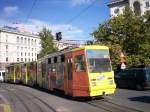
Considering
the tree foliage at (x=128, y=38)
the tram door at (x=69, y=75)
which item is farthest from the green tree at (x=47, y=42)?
the tram door at (x=69, y=75)

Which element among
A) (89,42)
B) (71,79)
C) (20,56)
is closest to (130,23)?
(89,42)

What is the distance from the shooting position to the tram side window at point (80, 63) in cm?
1739

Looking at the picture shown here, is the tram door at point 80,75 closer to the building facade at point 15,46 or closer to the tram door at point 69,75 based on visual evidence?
the tram door at point 69,75

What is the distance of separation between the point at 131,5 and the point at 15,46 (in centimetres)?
4353

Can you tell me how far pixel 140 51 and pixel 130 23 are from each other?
3.68 m

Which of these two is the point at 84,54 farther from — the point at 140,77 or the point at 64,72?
the point at 140,77

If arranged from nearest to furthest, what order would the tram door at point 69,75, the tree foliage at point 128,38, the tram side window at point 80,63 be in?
1. the tram side window at point 80,63
2. the tram door at point 69,75
3. the tree foliage at point 128,38

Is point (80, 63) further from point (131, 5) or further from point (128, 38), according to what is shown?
point (131, 5)

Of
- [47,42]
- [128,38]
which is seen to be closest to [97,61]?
[128,38]

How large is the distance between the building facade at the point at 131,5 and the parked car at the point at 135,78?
44.8 metres

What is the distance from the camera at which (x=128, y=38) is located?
37.2m

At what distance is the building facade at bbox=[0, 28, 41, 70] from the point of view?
323 feet

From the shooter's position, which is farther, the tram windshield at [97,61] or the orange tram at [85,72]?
the tram windshield at [97,61]

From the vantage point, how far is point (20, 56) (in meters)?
105
